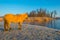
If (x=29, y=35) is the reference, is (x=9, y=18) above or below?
above

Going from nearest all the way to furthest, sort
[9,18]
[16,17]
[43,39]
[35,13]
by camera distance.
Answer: [43,39] → [9,18] → [16,17] → [35,13]

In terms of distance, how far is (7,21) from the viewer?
34.1 ft

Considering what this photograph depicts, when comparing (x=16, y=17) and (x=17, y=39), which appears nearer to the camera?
(x=17, y=39)

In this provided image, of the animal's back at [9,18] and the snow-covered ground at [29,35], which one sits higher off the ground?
the animal's back at [9,18]

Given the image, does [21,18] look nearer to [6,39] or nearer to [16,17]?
[16,17]

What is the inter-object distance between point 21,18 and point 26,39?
4.71 m

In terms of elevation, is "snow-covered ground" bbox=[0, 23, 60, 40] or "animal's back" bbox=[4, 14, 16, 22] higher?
"animal's back" bbox=[4, 14, 16, 22]

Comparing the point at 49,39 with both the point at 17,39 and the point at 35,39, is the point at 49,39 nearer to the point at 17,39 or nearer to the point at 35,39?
the point at 35,39

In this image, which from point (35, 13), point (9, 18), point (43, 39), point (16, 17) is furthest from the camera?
point (35, 13)

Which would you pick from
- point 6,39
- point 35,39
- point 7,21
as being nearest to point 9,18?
point 7,21

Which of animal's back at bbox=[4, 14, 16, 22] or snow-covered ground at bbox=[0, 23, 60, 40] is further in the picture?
animal's back at bbox=[4, 14, 16, 22]

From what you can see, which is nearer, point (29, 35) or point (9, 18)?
point (29, 35)

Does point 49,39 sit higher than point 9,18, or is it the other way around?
point 9,18

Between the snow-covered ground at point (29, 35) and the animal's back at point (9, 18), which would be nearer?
the snow-covered ground at point (29, 35)
